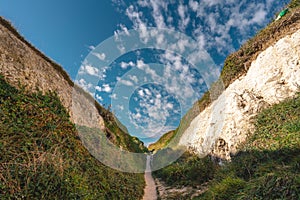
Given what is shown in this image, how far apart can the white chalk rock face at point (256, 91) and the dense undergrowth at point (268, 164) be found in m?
0.78

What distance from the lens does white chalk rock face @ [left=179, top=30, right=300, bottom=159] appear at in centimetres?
914

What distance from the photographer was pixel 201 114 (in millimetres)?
19219

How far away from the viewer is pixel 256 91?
1063 centimetres

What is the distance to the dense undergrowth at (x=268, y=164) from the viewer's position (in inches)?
178

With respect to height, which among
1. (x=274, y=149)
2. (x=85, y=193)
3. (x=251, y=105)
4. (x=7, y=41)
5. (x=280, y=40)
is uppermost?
(x=280, y=40)

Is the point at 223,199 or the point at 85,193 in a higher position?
the point at 85,193

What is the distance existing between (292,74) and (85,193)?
9.74 m

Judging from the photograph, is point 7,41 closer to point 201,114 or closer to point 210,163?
point 210,163

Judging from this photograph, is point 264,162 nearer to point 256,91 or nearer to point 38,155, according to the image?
point 256,91

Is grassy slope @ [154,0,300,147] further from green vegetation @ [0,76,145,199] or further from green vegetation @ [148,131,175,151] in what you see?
green vegetation @ [148,131,175,151]

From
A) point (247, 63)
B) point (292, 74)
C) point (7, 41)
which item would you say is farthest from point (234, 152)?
point (7, 41)

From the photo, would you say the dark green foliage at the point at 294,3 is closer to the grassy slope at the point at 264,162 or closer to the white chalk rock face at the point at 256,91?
the grassy slope at the point at 264,162

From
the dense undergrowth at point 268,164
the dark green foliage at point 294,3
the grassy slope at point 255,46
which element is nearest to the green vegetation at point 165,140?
the grassy slope at point 255,46

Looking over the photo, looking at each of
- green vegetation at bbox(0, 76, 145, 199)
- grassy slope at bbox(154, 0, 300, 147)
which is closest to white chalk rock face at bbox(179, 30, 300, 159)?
grassy slope at bbox(154, 0, 300, 147)
